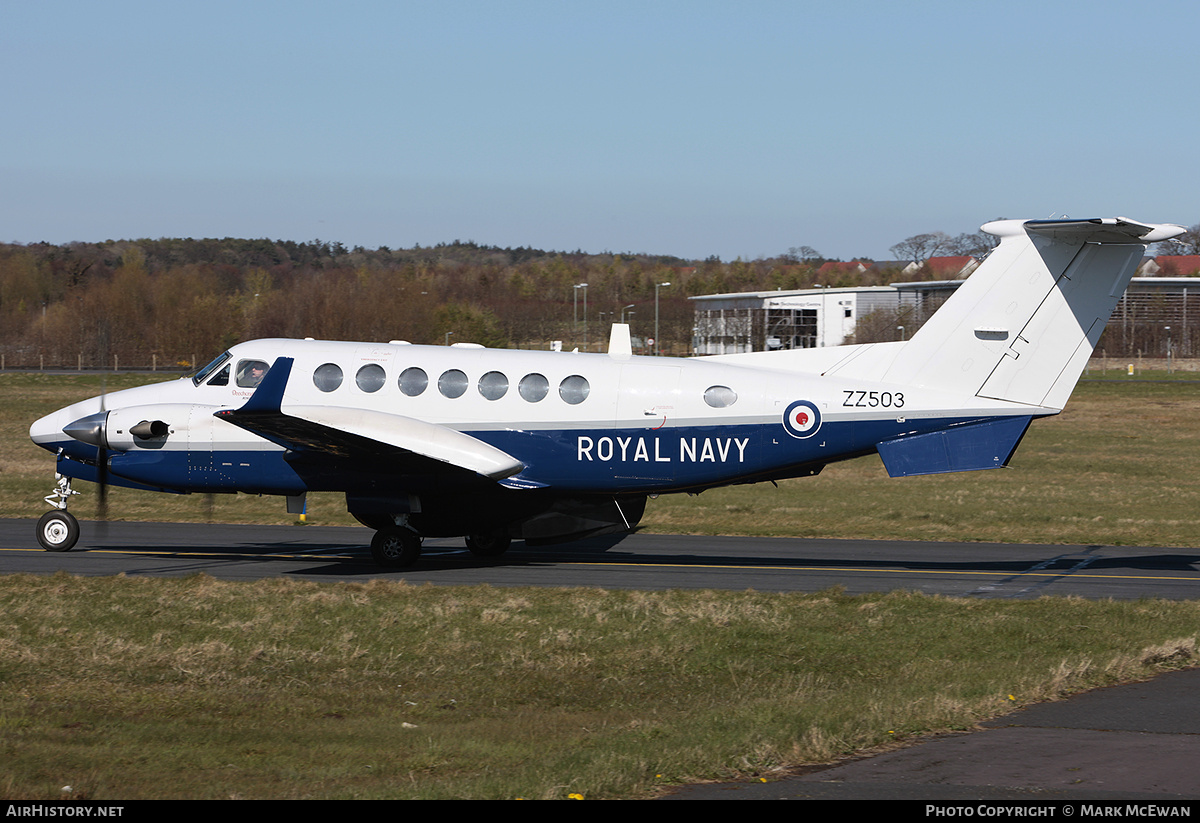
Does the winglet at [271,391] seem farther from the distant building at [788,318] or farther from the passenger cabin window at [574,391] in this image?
the distant building at [788,318]

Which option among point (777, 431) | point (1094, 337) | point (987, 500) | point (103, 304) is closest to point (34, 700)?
point (777, 431)

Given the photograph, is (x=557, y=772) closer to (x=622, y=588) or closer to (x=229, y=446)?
(x=622, y=588)

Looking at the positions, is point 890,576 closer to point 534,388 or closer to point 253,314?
point 534,388

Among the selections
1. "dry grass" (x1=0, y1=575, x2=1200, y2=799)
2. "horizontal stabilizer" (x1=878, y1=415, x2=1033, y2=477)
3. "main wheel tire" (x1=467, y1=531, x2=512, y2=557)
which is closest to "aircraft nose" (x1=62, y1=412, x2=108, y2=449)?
"dry grass" (x1=0, y1=575, x2=1200, y2=799)

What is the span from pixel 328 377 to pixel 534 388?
3450 mm

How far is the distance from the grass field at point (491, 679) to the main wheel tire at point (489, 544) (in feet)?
12.5

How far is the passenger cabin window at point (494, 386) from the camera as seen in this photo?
1866 centimetres

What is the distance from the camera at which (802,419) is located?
18.2 metres

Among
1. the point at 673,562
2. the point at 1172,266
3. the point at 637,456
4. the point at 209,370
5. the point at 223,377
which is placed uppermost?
the point at 1172,266

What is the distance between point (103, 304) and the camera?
93812 millimetres

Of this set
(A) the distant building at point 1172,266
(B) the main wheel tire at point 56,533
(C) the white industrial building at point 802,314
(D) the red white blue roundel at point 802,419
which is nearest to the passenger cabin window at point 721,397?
(D) the red white blue roundel at point 802,419

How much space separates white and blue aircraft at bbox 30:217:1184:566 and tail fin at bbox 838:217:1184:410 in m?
0.02

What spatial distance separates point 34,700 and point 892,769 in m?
7.72

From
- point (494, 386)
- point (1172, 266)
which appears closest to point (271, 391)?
point (494, 386)
